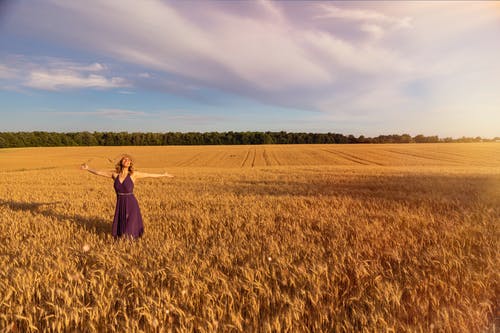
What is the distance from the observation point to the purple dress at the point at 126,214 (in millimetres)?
6137

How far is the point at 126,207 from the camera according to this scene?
6.30m

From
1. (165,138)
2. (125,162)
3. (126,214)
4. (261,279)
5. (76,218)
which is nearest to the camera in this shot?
(261,279)

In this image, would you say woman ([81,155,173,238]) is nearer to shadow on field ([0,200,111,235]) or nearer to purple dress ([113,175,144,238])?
purple dress ([113,175,144,238])

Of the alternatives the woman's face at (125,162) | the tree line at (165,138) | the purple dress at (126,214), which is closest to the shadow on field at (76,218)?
the purple dress at (126,214)

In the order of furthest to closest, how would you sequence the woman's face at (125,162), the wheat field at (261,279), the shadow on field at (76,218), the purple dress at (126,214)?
1. the shadow on field at (76,218)
2. the woman's face at (125,162)
3. the purple dress at (126,214)
4. the wheat field at (261,279)

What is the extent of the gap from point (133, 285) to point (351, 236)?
3957 millimetres

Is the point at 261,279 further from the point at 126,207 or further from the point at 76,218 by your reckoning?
the point at 76,218

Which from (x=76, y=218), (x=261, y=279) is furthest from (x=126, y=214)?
(x=261, y=279)

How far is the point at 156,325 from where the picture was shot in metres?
2.82

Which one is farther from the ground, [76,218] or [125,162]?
[125,162]

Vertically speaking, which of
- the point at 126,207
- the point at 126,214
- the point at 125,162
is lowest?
the point at 126,214

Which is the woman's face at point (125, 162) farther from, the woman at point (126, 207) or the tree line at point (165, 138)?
the tree line at point (165, 138)

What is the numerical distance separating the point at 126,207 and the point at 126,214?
0.17 m

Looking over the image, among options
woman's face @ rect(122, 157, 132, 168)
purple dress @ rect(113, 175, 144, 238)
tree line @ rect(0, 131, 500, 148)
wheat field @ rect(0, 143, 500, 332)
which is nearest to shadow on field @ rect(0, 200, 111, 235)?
wheat field @ rect(0, 143, 500, 332)
